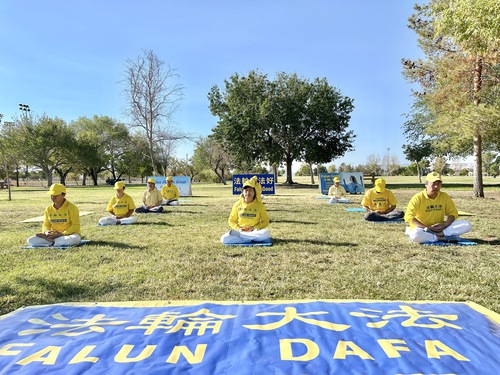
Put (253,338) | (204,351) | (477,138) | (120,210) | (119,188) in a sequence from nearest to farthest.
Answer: (204,351)
(253,338)
(119,188)
(120,210)
(477,138)

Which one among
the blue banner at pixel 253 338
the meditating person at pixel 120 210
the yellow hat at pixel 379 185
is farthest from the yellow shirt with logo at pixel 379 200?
the meditating person at pixel 120 210

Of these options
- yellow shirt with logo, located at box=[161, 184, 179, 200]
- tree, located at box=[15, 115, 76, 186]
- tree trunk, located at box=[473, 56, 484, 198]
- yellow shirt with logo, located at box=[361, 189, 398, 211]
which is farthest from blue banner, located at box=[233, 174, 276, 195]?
tree, located at box=[15, 115, 76, 186]

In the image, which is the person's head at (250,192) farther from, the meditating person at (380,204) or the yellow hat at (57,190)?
the meditating person at (380,204)

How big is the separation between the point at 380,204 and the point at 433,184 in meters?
3.41

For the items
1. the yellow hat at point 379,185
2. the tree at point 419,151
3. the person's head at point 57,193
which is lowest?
the yellow hat at point 379,185

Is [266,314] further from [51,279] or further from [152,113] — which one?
[152,113]

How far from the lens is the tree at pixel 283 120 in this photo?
3028 centimetres

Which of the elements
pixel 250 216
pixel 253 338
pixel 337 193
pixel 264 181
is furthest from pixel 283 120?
pixel 253 338

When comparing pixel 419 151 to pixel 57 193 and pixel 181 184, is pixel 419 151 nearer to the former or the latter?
pixel 181 184

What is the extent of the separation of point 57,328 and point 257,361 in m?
1.88

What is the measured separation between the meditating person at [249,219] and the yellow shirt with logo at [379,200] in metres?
4.06

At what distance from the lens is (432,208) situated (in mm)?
5820

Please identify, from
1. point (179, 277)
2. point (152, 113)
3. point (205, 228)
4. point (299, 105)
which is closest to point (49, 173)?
point (152, 113)

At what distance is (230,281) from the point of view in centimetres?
405
